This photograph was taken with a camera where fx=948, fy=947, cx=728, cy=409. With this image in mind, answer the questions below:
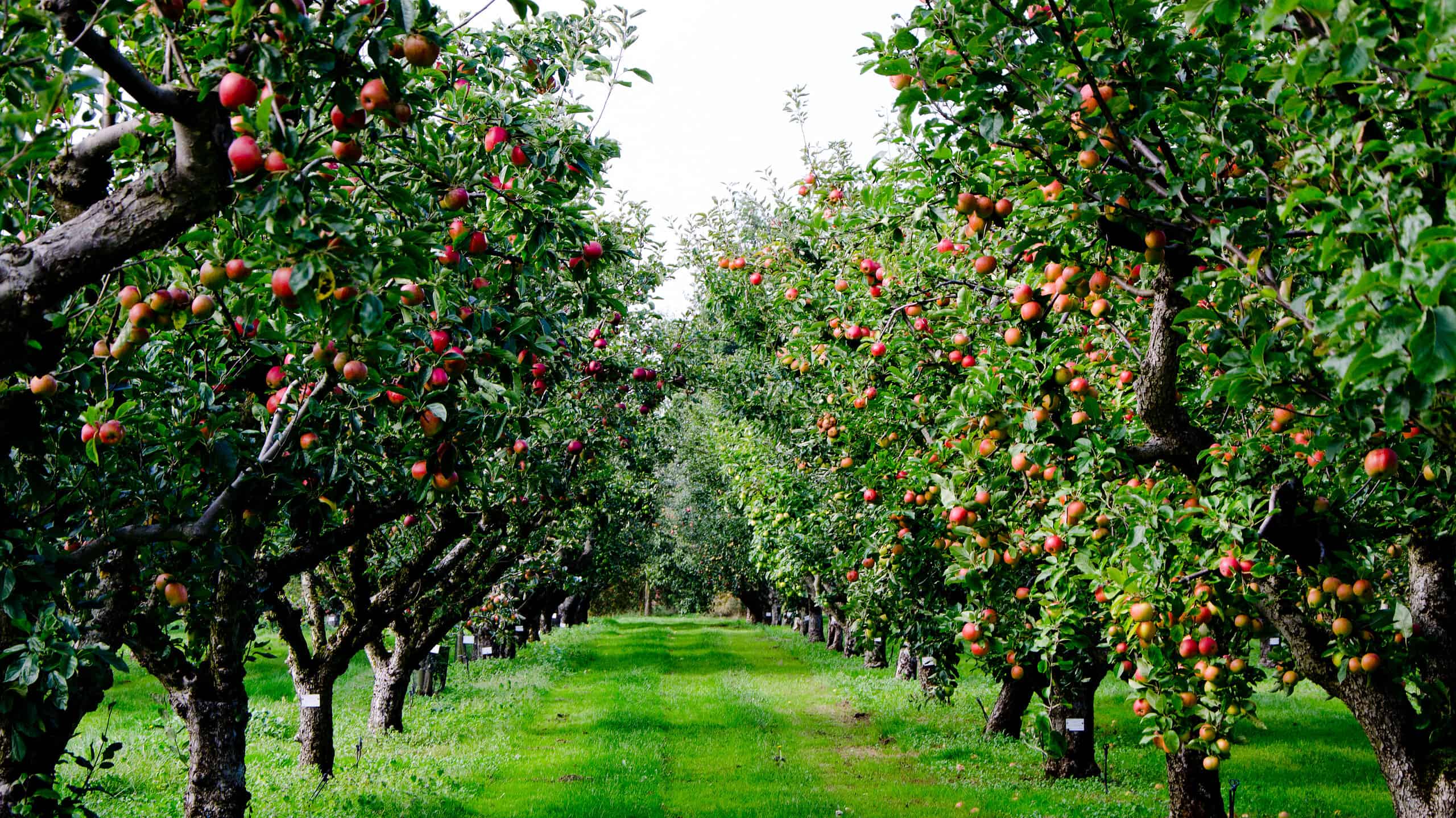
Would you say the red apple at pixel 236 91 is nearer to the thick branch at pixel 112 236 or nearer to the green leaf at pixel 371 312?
the thick branch at pixel 112 236

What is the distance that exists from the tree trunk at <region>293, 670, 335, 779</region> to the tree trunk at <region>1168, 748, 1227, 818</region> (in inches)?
378

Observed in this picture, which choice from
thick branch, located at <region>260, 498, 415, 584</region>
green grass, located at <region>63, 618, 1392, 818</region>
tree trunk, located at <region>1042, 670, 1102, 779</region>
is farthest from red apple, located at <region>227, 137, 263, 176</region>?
tree trunk, located at <region>1042, 670, 1102, 779</region>

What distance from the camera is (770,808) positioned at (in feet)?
35.0

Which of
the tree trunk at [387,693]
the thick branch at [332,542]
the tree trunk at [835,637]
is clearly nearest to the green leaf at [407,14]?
the thick branch at [332,542]

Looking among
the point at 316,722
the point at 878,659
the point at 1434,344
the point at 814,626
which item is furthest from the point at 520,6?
the point at 814,626

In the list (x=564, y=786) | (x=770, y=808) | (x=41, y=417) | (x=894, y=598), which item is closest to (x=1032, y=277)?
(x=41, y=417)

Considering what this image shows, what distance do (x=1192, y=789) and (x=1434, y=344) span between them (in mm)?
8574

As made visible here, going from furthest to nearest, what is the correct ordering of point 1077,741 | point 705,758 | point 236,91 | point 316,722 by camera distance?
point 705,758, point 1077,741, point 316,722, point 236,91

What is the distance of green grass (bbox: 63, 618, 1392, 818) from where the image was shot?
10727mm

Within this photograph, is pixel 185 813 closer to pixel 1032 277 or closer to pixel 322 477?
pixel 322 477

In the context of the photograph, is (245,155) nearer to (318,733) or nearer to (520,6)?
(520,6)

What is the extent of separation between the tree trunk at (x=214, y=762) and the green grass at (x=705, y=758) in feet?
6.55

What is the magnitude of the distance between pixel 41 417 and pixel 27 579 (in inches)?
27.7

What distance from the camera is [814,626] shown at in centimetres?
3884
